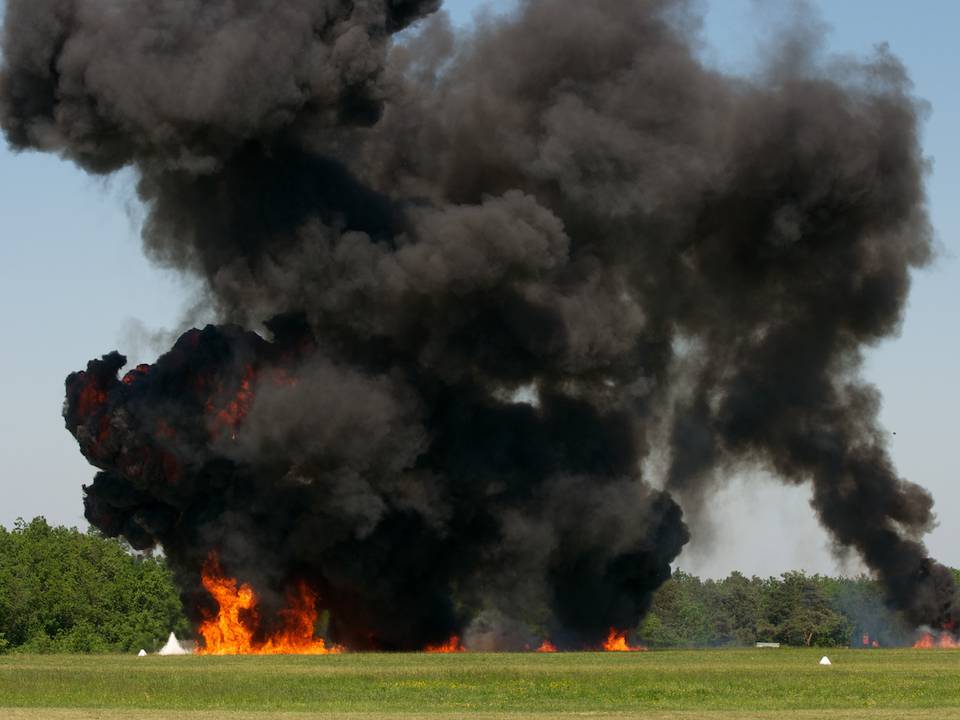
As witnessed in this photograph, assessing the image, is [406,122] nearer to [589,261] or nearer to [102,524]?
[589,261]

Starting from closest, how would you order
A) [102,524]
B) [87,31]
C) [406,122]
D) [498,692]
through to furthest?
1. [498,692]
2. [87,31]
3. [102,524]
4. [406,122]

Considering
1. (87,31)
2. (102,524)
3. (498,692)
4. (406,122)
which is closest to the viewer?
(498,692)

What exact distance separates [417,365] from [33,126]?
18.3 m

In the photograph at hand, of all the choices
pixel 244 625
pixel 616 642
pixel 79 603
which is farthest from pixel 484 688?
pixel 79 603

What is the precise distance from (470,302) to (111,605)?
171ft

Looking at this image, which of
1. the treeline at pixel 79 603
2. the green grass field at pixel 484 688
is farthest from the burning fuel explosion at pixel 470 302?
the treeline at pixel 79 603

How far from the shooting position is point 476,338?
77.5m

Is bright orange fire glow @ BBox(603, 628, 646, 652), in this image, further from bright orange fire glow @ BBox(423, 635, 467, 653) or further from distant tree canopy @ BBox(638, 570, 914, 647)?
distant tree canopy @ BBox(638, 570, 914, 647)

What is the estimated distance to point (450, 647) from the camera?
257 feet

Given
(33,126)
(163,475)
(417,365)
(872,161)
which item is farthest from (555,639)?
(33,126)

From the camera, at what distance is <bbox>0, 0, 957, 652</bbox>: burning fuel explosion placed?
236 feet

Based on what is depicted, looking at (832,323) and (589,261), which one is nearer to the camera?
(589,261)

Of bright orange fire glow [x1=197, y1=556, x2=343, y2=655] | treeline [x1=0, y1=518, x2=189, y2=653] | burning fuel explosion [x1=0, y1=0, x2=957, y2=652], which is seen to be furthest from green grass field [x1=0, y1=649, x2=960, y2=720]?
treeline [x1=0, y1=518, x2=189, y2=653]

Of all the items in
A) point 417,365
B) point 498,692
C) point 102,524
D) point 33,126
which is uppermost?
point 33,126
